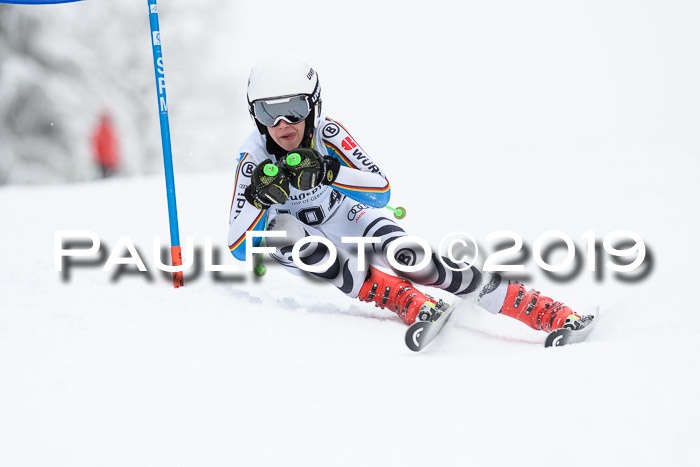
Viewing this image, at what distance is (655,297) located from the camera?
3.48 meters

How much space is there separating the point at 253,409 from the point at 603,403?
1.13m

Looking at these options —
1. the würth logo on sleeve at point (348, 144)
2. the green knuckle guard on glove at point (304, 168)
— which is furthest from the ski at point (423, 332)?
the würth logo on sleeve at point (348, 144)

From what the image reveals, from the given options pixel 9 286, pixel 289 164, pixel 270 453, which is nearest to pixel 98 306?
pixel 9 286

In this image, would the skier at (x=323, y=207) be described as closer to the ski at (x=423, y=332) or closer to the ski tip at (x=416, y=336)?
the ski at (x=423, y=332)

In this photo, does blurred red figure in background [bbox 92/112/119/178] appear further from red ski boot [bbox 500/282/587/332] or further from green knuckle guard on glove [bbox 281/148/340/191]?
red ski boot [bbox 500/282/587/332]

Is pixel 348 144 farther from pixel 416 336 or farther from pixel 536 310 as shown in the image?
pixel 536 310

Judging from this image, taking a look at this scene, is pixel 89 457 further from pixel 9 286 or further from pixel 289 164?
pixel 9 286

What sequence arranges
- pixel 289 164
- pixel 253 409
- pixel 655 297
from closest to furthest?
1. pixel 253 409
2. pixel 289 164
3. pixel 655 297

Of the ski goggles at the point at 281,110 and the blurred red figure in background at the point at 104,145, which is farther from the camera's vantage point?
the blurred red figure in background at the point at 104,145

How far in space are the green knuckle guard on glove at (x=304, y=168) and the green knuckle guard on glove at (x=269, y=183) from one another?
1.9 inches

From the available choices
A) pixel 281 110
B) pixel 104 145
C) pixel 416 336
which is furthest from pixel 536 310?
pixel 104 145

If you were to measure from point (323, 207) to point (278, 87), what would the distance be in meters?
0.81

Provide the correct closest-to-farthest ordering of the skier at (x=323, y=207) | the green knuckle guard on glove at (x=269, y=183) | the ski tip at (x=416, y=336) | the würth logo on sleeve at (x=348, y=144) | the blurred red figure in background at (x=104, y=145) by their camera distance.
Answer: the ski tip at (x=416, y=336) → the green knuckle guard on glove at (x=269, y=183) → the skier at (x=323, y=207) → the würth logo on sleeve at (x=348, y=144) → the blurred red figure in background at (x=104, y=145)

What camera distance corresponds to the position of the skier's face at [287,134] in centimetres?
348
